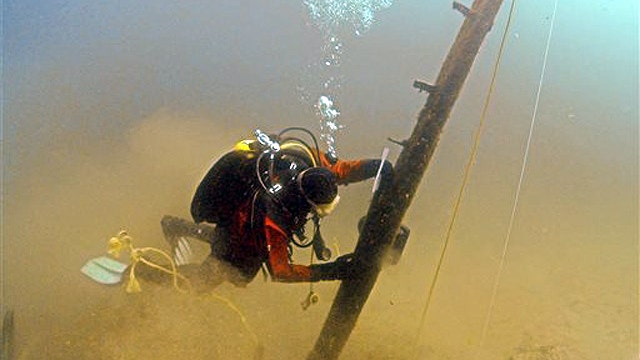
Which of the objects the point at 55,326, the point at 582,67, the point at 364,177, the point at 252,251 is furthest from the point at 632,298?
the point at 582,67

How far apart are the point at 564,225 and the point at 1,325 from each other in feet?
22.9

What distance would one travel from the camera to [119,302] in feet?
14.4

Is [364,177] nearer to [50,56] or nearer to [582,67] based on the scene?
[50,56]

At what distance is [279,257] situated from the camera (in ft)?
8.30

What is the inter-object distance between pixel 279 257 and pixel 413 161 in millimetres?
931

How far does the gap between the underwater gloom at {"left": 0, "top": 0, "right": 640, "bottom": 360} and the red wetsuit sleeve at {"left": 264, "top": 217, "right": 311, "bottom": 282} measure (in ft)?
0.04

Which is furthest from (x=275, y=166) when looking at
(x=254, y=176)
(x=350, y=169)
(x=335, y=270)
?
(x=335, y=270)

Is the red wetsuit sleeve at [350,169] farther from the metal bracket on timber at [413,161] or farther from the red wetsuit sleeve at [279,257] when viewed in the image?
the red wetsuit sleeve at [279,257]

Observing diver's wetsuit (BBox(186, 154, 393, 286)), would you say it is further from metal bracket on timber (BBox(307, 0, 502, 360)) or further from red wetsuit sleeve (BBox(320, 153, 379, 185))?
metal bracket on timber (BBox(307, 0, 502, 360))

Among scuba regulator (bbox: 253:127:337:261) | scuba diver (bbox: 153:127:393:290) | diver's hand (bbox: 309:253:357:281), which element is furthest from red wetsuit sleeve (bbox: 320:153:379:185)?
diver's hand (bbox: 309:253:357:281)

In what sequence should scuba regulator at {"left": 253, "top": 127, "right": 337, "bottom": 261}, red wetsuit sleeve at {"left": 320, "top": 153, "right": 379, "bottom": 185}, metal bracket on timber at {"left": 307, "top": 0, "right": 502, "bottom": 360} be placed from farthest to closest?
red wetsuit sleeve at {"left": 320, "top": 153, "right": 379, "bottom": 185}, scuba regulator at {"left": 253, "top": 127, "right": 337, "bottom": 261}, metal bracket on timber at {"left": 307, "top": 0, "right": 502, "bottom": 360}

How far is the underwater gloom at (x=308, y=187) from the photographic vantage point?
111 inches

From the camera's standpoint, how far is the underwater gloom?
2822mm

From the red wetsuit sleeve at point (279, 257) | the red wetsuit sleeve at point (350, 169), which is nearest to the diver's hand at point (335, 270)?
the red wetsuit sleeve at point (279, 257)
